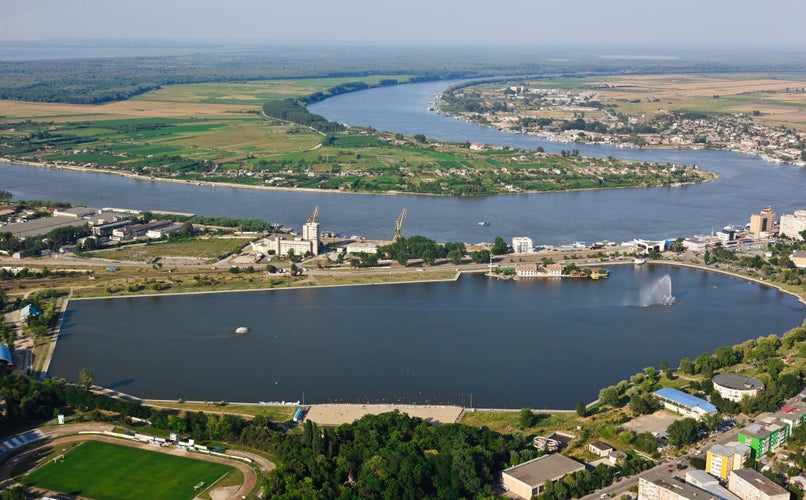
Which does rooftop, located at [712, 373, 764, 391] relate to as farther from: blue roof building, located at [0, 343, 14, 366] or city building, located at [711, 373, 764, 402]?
blue roof building, located at [0, 343, 14, 366]

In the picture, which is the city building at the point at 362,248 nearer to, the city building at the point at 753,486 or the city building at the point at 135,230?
the city building at the point at 135,230

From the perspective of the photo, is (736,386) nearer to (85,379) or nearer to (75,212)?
(85,379)

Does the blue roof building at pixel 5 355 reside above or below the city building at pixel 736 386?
below

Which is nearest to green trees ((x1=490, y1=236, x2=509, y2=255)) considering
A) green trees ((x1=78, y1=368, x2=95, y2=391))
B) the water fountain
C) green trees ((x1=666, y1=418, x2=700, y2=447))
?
the water fountain

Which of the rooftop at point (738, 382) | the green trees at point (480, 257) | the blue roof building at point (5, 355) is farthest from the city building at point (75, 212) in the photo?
the rooftop at point (738, 382)

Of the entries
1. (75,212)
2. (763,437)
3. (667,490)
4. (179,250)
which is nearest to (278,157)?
(75,212)

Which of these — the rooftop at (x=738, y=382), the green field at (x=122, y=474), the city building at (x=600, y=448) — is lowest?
the green field at (x=122, y=474)

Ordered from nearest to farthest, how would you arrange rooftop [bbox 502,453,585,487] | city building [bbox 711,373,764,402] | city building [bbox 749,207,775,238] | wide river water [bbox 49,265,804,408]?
1. rooftop [bbox 502,453,585,487]
2. city building [bbox 711,373,764,402]
3. wide river water [bbox 49,265,804,408]
4. city building [bbox 749,207,775,238]

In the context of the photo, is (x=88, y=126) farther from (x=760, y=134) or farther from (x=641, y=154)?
(x=760, y=134)
